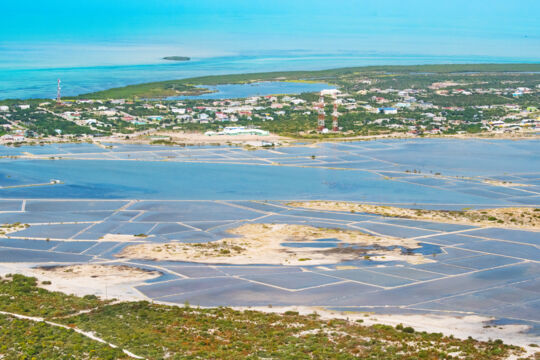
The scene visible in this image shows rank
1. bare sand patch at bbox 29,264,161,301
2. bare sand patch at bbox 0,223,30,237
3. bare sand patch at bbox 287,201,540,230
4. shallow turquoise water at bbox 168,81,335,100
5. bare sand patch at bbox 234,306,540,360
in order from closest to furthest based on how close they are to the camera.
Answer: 1. bare sand patch at bbox 234,306,540,360
2. bare sand patch at bbox 29,264,161,301
3. bare sand patch at bbox 0,223,30,237
4. bare sand patch at bbox 287,201,540,230
5. shallow turquoise water at bbox 168,81,335,100

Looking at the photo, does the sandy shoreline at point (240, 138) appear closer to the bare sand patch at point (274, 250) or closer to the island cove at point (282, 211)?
the island cove at point (282, 211)

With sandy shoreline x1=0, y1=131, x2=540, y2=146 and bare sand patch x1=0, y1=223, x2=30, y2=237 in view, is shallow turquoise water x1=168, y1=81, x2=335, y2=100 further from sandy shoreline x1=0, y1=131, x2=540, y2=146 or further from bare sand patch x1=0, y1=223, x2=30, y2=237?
bare sand patch x1=0, y1=223, x2=30, y2=237

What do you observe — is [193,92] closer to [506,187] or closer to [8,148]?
[8,148]

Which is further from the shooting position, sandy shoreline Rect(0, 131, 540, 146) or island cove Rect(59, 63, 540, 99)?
island cove Rect(59, 63, 540, 99)

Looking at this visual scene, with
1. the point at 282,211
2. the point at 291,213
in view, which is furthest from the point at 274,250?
the point at 282,211

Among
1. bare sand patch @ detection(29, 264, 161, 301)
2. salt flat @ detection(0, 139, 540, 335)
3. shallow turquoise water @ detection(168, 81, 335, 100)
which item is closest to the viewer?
bare sand patch @ detection(29, 264, 161, 301)

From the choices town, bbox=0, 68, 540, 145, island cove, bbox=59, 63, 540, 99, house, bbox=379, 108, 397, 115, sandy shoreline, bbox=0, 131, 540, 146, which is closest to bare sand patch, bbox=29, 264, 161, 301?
sandy shoreline, bbox=0, 131, 540, 146

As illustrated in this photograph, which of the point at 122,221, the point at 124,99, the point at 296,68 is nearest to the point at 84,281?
the point at 122,221
